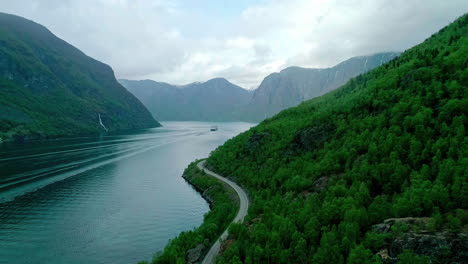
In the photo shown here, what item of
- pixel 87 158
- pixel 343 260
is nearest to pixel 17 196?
pixel 87 158

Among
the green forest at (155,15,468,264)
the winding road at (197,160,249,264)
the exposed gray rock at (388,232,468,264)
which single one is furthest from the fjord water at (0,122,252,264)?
the exposed gray rock at (388,232,468,264)

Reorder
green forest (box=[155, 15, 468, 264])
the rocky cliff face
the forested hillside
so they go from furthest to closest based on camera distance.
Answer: green forest (box=[155, 15, 468, 264]), the forested hillside, the rocky cliff face

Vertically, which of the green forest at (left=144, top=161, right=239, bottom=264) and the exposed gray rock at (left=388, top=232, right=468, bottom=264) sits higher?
the exposed gray rock at (left=388, top=232, right=468, bottom=264)

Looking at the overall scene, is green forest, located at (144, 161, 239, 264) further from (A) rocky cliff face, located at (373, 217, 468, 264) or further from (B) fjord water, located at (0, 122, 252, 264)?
(A) rocky cliff face, located at (373, 217, 468, 264)

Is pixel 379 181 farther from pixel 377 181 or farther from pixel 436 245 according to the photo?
pixel 436 245

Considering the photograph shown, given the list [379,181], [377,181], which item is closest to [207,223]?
[377,181]

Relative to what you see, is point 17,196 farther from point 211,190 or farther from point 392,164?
point 392,164
